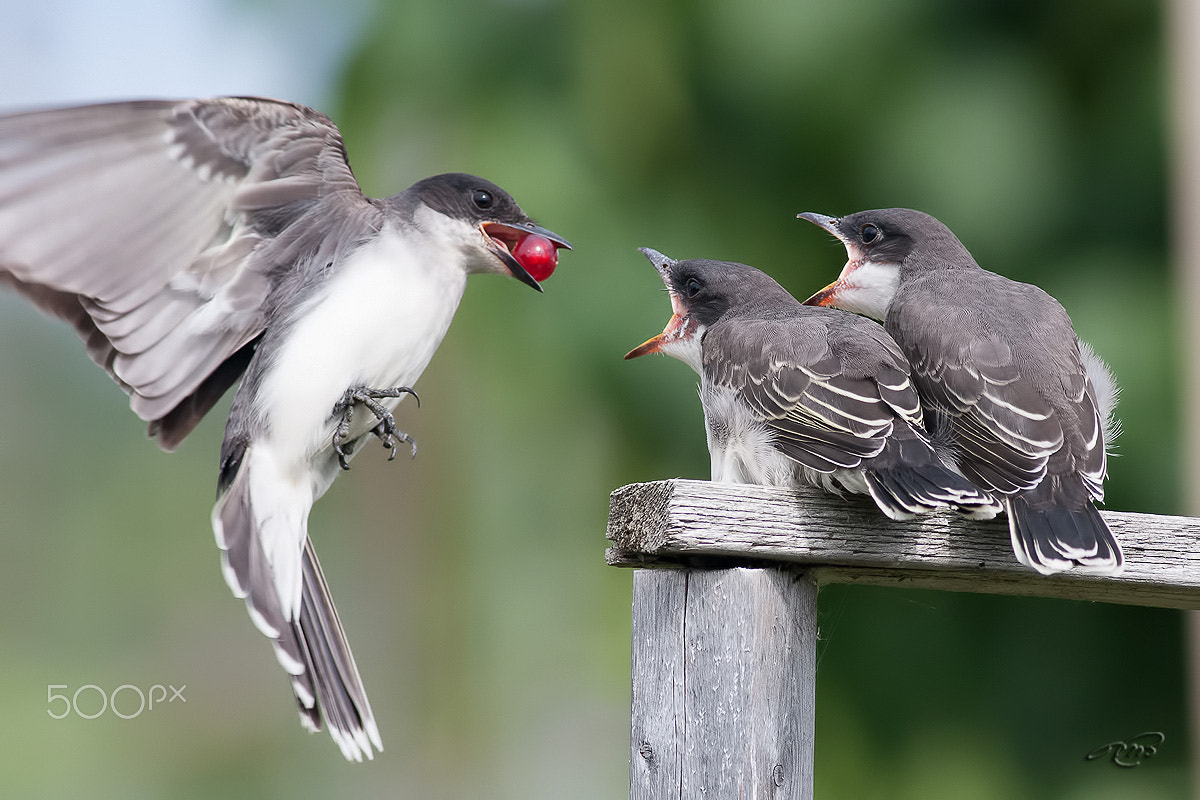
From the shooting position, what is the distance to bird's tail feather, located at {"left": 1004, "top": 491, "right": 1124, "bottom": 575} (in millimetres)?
1806

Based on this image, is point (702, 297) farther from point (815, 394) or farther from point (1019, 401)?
point (1019, 401)

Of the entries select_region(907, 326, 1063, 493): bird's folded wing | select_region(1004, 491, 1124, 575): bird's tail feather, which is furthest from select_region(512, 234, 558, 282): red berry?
select_region(1004, 491, 1124, 575): bird's tail feather

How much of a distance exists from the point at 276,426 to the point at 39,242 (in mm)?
534

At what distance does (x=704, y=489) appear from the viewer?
5.99ft

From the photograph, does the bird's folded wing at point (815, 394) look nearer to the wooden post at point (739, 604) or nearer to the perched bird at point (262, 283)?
the wooden post at point (739, 604)

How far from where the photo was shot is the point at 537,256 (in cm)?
244

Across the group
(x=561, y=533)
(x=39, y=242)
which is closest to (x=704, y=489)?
(x=39, y=242)

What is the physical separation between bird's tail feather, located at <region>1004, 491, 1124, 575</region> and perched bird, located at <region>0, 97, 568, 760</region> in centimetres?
97

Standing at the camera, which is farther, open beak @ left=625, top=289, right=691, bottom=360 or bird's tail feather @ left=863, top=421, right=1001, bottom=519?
open beak @ left=625, top=289, right=691, bottom=360

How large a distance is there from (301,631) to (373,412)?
0.47 m

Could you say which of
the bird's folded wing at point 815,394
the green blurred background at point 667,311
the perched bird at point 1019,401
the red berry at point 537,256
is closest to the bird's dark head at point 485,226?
the red berry at point 537,256
